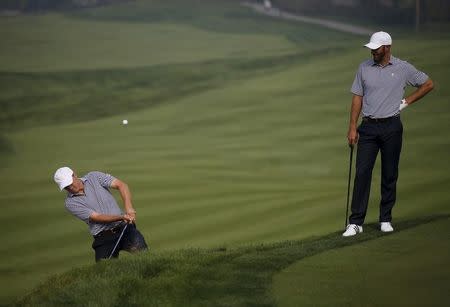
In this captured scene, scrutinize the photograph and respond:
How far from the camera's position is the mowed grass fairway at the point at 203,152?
26.0 ft

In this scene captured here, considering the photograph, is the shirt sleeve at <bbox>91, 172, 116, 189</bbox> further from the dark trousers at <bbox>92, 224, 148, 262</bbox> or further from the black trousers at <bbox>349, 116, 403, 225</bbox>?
the black trousers at <bbox>349, 116, 403, 225</bbox>

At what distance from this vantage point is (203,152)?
20.5m

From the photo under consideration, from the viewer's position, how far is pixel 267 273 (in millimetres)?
7738

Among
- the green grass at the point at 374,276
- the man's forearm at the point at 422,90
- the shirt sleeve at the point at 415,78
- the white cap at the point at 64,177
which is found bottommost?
the green grass at the point at 374,276

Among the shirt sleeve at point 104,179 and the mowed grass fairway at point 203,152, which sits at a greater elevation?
the shirt sleeve at point 104,179

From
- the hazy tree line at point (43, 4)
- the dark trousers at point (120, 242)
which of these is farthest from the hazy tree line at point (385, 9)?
the dark trousers at point (120, 242)

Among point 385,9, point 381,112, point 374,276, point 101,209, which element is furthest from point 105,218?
point 385,9

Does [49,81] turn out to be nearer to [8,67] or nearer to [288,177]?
[8,67]

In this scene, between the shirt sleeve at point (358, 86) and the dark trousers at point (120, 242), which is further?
the dark trousers at point (120, 242)

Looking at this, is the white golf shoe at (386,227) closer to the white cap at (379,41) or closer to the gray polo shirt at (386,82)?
the gray polo shirt at (386,82)

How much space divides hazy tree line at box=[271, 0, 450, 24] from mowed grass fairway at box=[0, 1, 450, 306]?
488 millimetres

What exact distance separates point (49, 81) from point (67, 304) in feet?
69.0

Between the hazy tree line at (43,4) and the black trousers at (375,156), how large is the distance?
59.9ft

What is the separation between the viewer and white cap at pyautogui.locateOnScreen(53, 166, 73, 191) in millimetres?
8773
